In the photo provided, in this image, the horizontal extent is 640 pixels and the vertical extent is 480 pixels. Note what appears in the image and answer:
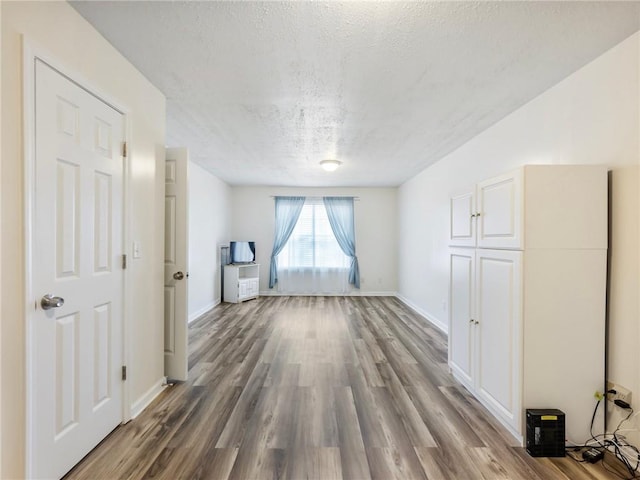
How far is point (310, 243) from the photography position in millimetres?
6449

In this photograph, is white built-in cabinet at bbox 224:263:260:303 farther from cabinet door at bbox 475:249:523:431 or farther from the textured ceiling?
cabinet door at bbox 475:249:523:431

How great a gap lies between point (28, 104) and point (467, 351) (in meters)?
3.19

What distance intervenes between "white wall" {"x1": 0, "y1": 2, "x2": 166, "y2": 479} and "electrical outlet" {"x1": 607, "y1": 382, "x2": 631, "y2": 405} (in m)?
3.10

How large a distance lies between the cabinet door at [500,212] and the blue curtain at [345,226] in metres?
4.20

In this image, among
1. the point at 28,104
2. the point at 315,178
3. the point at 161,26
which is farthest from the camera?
the point at 315,178

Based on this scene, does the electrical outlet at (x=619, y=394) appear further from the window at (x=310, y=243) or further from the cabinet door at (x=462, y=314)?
the window at (x=310, y=243)

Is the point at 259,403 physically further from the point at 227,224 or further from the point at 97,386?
the point at 227,224

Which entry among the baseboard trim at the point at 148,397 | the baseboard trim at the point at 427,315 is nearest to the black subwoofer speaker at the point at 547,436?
the baseboard trim at the point at 427,315

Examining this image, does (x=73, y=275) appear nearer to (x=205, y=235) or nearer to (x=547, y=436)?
(x=547, y=436)

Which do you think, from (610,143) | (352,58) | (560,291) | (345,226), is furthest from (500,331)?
(345,226)

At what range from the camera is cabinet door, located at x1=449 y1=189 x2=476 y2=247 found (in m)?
2.30

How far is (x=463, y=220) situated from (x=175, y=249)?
255 centimetres

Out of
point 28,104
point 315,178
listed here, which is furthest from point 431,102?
point 315,178

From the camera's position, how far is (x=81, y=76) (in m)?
1.53
